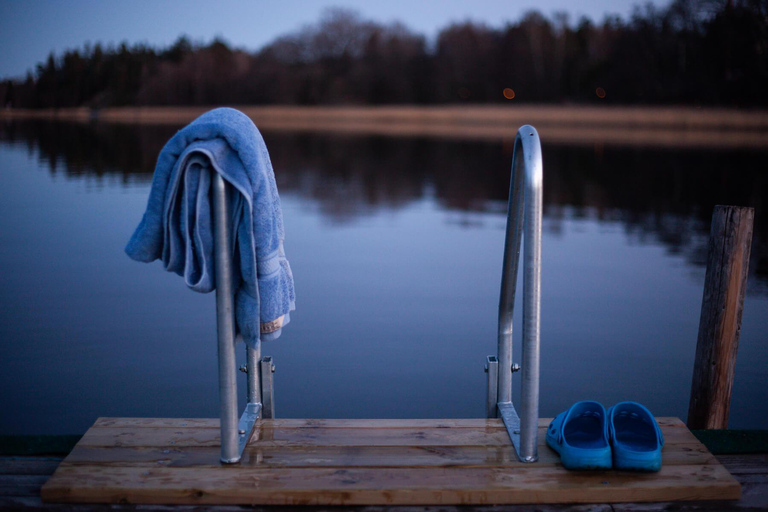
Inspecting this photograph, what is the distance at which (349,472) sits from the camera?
2.07 metres

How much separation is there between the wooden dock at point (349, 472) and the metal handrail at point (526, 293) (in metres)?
0.11

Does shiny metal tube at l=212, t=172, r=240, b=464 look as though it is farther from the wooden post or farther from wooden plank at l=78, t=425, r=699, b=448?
the wooden post

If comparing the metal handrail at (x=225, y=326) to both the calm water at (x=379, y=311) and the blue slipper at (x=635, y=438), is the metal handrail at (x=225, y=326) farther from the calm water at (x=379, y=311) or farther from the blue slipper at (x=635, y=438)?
the calm water at (x=379, y=311)

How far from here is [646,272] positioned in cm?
830

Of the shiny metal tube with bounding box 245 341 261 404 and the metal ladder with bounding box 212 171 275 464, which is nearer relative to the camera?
the metal ladder with bounding box 212 171 275 464

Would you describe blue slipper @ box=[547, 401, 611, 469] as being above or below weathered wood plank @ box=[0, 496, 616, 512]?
above

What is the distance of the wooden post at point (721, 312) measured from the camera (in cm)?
306

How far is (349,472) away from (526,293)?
2.35ft

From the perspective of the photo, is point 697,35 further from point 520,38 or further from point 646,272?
point 646,272

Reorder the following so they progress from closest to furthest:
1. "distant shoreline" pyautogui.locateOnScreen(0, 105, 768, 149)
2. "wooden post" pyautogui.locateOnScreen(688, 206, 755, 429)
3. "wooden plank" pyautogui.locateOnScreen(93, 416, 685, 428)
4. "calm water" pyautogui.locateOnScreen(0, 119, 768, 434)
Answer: "wooden plank" pyautogui.locateOnScreen(93, 416, 685, 428) → "wooden post" pyautogui.locateOnScreen(688, 206, 755, 429) → "calm water" pyautogui.locateOnScreen(0, 119, 768, 434) → "distant shoreline" pyautogui.locateOnScreen(0, 105, 768, 149)

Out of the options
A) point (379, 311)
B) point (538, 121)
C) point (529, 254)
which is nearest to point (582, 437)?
point (529, 254)

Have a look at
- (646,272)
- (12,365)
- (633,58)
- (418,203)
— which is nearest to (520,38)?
(633,58)

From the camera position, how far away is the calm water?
16.0ft

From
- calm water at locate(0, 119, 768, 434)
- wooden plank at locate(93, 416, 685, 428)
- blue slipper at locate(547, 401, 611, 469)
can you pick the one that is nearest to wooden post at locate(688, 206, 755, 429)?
wooden plank at locate(93, 416, 685, 428)
